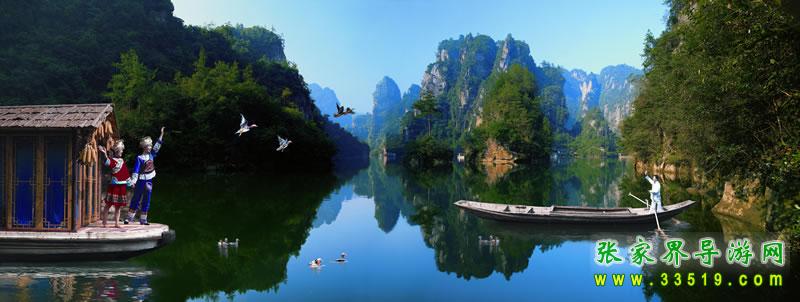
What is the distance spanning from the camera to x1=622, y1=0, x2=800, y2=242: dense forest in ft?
36.6

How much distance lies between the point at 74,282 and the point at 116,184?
2220 millimetres

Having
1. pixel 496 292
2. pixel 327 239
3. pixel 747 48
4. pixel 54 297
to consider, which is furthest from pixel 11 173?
pixel 747 48

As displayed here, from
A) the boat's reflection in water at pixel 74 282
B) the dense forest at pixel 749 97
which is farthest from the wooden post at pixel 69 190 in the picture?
the dense forest at pixel 749 97

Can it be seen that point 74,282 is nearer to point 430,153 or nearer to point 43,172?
point 43,172

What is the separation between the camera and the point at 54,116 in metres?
10.4

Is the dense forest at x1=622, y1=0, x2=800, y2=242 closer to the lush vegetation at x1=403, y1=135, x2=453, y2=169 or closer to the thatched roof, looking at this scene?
the thatched roof

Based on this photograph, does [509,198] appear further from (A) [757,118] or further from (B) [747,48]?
(B) [747,48]

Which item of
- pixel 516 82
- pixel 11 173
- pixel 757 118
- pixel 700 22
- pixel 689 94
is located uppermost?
pixel 516 82

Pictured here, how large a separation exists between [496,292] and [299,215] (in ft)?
43.0

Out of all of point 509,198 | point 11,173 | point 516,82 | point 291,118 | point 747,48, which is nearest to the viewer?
point 11,173

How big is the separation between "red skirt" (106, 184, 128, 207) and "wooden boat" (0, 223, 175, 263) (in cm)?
57

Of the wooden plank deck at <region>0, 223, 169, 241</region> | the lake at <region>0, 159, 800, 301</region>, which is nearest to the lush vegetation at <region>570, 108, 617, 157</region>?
the lake at <region>0, 159, 800, 301</region>

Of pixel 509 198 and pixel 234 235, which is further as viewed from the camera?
pixel 509 198

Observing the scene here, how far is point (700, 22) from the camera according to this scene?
14.9 m
